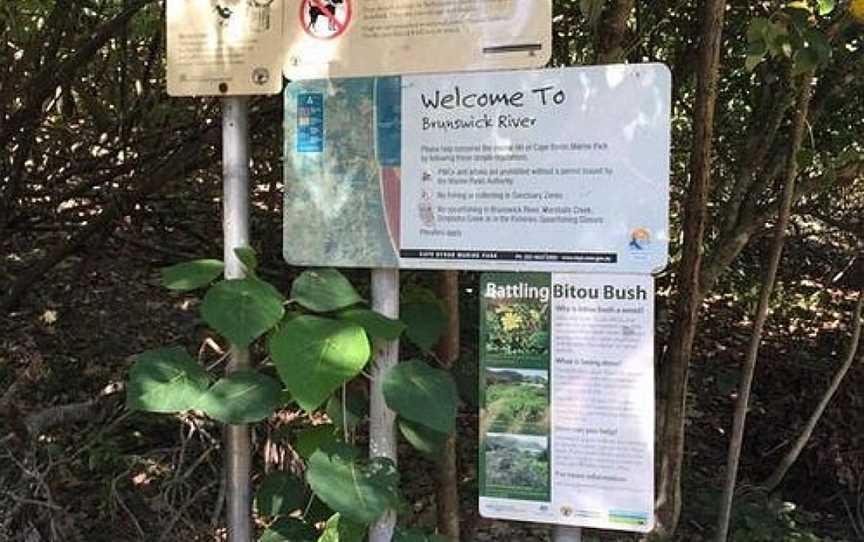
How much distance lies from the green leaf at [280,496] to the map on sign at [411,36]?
987mm

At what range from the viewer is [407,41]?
7.56ft

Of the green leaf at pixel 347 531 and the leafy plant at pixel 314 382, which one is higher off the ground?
the leafy plant at pixel 314 382

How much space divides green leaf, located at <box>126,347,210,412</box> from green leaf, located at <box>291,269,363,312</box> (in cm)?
30

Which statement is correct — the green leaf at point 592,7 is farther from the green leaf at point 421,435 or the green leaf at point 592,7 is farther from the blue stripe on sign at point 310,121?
the green leaf at point 421,435

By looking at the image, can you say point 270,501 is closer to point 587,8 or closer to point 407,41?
Answer: point 407,41

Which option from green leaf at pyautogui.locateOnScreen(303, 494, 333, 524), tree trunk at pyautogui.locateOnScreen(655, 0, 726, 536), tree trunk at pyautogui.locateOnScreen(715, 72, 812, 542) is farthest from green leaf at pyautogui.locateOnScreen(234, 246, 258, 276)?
tree trunk at pyautogui.locateOnScreen(715, 72, 812, 542)

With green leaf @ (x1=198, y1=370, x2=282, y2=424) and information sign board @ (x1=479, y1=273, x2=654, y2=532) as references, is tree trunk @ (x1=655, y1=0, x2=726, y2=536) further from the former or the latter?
green leaf @ (x1=198, y1=370, x2=282, y2=424)

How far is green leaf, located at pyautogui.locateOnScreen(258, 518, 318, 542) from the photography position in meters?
2.48

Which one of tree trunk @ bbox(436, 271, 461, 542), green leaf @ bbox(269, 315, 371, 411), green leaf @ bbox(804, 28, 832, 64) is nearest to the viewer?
green leaf @ bbox(269, 315, 371, 411)

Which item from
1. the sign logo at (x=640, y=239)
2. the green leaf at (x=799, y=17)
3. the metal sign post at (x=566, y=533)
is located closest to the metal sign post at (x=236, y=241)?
the metal sign post at (x=566, y=533)

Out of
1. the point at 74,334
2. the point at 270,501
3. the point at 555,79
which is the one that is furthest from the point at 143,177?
the point at 555,79

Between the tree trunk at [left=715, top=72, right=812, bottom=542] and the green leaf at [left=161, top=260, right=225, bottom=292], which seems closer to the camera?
the green leaf at [left=161, top=260, right=225, bottom=292]

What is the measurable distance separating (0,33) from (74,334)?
152 centimetres

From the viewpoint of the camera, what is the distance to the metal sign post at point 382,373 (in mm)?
2416
